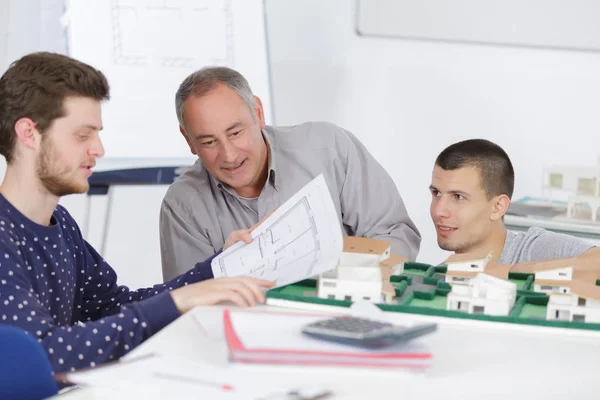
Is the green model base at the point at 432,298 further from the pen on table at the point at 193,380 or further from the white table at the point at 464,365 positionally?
the pen on table at the point at 193,380

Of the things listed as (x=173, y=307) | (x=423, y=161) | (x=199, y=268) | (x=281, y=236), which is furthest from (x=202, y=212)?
(x=423, y=161)

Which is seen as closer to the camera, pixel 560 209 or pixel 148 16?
pixel 560 209

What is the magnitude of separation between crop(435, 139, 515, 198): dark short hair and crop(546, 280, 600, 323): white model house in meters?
1.11

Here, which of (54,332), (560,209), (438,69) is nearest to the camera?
(54,332)

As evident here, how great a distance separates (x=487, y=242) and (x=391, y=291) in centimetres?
107

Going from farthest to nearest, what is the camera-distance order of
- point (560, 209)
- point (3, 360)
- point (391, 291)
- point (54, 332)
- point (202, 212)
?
point (560, 209)
point (202, 212)
point (391, 291)
point (54, 332)
point (3, 360)

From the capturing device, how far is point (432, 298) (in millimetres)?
1618

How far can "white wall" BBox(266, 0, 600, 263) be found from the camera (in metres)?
3.88

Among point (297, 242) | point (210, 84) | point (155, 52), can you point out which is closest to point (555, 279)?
point (297, 242)

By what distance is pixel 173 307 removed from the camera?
1538 millimetres

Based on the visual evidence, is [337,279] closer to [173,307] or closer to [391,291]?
[391,291]

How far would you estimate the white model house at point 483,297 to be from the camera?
1515 millimetres

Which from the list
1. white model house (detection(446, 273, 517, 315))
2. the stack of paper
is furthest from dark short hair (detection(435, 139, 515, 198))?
the stack of paper

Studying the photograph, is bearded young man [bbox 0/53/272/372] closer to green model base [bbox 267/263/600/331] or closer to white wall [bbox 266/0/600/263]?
green model base [bbox 267/263/600/331]
